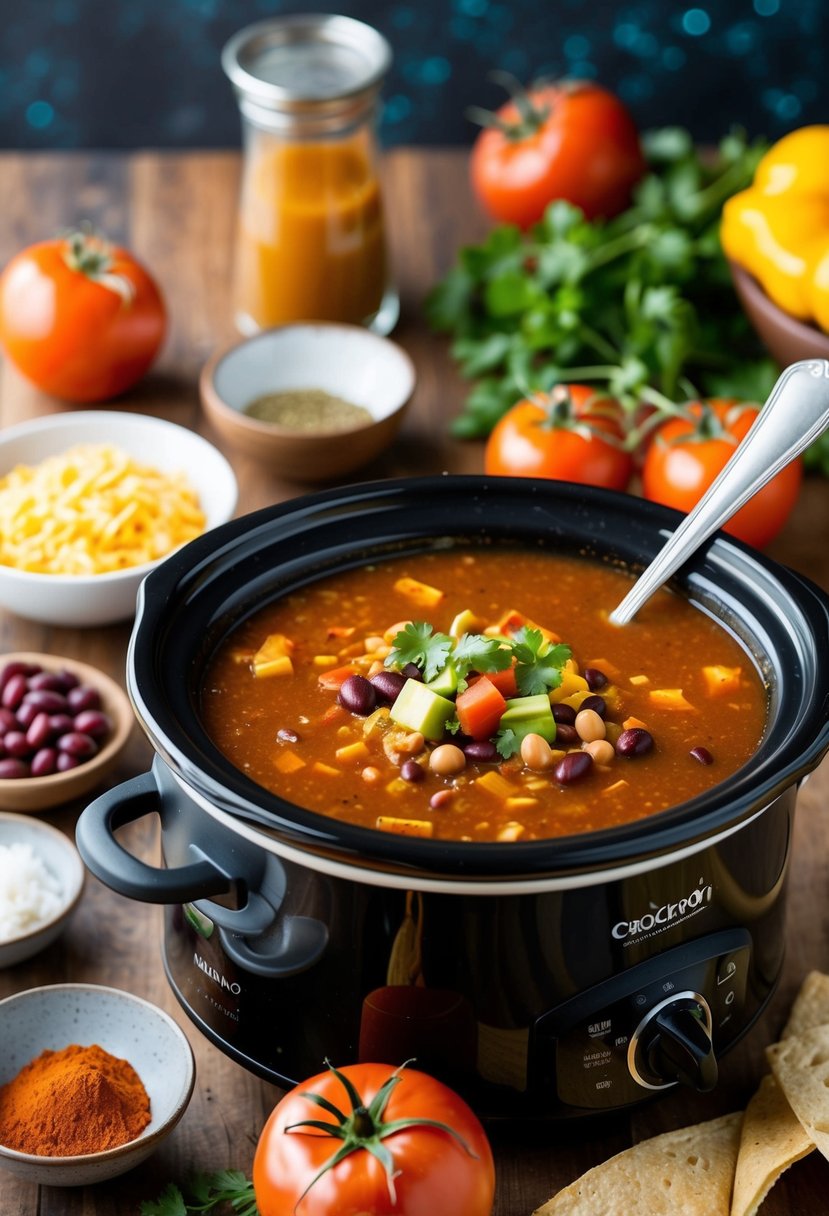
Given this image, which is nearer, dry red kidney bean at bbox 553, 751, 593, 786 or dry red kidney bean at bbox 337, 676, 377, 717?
dry red kidney bean at bbox 553, 751, 593, 786

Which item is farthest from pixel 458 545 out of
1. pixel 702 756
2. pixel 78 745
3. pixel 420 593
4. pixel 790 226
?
pixel 790 226

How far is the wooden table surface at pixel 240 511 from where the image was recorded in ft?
6.63

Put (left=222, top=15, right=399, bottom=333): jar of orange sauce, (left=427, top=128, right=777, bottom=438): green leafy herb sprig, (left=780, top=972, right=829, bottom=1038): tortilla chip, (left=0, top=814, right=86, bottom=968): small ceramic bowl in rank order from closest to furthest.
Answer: (left=780, top=972, right=829, bottom=1038): tortilla chip < (left=0, top=814, right=86, bottom=968): small ceramic bowl < (left=427, top=128, right=777, bottom=438): green leafy herb sprig < (left=222, top=15, right=399, bottom=333): jar of orange sauce

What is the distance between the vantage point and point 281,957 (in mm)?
1879

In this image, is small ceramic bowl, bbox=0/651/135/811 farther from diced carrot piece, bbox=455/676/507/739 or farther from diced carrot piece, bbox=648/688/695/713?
diced carrot piece, bbox=648/688/695/713

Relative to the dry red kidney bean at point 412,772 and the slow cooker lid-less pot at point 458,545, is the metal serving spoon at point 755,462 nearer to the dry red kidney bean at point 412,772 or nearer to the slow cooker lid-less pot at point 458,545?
the slow cooker lid-less pot at point 458,545

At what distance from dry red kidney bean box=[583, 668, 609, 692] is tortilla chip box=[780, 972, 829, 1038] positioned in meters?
0.53

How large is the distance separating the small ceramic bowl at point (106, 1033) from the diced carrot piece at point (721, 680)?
0.84 metres

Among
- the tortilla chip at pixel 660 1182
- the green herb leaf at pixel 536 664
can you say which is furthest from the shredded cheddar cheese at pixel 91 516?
the tortilla chip at pixel 660 1182

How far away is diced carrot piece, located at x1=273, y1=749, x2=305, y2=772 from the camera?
196 cm

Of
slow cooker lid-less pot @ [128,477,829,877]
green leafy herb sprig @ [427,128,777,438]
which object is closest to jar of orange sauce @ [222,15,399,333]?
green leafy herb sprig @ [427,128,777,438]

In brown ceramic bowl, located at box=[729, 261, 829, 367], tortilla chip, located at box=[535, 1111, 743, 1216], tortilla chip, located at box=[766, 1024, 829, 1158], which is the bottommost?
tortilla chip, located at box=[535, 1111, 743, 1216]

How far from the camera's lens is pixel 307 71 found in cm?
356

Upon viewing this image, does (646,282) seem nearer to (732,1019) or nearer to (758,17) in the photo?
(732,1019)
